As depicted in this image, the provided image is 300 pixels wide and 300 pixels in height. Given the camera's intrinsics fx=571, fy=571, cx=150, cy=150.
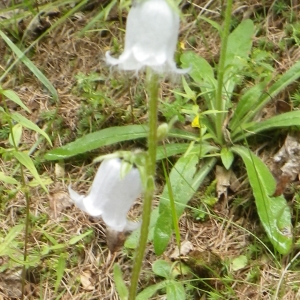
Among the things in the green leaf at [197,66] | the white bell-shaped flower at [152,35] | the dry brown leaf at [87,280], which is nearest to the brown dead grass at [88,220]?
the dry brown leaf at [87,280]

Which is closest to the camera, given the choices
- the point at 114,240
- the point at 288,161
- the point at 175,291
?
the point at 175,291

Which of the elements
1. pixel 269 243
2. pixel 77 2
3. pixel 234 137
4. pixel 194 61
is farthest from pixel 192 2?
pixel 269 243

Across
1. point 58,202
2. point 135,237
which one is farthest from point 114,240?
point 58,202

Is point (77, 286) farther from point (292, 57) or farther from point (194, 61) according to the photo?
point (292, 57)

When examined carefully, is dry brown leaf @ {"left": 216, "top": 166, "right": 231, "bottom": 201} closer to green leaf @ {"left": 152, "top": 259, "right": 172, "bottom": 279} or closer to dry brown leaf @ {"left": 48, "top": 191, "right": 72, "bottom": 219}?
green leaf @ {"left": 152, "top": 259, "right": 172, "bottom": 279}

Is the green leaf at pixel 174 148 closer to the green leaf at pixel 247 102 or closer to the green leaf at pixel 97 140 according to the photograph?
the green leaf at pixel 97 140

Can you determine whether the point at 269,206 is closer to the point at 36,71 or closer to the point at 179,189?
the point at 179,189
